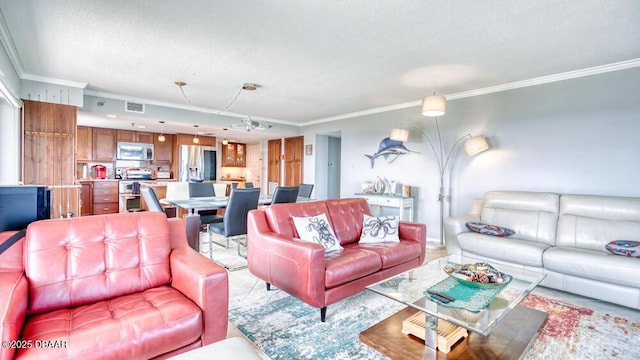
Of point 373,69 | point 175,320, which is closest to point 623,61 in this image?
point 373,69

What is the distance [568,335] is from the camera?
2.11m

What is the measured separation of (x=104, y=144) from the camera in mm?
7145

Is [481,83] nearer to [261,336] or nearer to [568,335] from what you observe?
[568,335]

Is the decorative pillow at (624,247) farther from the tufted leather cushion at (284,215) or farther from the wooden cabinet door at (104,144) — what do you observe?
the wooden cabinet door at (104,144)

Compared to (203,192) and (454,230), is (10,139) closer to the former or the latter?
(203,192)

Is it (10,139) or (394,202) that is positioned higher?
(10,139)

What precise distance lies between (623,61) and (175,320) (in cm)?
479

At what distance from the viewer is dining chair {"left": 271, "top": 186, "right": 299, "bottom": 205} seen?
414cm

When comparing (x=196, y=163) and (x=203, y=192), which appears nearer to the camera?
(x=203, y=192)

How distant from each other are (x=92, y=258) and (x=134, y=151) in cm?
670

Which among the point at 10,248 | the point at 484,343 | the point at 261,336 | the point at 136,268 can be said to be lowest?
the point at 261,336

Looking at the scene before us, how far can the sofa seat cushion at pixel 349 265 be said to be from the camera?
227 cm

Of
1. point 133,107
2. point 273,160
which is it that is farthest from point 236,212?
point 273,160

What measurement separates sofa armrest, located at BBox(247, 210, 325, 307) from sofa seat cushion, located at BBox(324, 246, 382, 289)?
0.09 m
